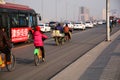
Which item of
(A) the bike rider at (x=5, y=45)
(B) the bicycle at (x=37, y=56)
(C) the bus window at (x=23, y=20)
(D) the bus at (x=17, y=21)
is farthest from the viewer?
(C) the bus window at (x=23, y=20)

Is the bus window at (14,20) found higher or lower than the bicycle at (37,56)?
higher

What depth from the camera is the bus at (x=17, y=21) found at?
80.3 feet

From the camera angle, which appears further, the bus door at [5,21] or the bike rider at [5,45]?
the bus door at [5,21]

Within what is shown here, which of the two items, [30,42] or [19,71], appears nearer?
[19,71]

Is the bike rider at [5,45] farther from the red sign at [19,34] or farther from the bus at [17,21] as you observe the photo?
the red sign at [19,34]

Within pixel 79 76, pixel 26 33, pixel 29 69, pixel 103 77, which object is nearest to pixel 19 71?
pixel 29 69

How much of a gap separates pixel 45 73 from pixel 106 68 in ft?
7.07

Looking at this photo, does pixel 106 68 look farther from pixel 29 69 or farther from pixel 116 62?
pixel 29 69

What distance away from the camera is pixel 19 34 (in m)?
27.0

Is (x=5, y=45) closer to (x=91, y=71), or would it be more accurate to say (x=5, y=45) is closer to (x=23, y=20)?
(x=91, y=71)

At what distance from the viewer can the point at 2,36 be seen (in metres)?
12.7

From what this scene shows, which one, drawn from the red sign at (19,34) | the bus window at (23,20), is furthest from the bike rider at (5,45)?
the bus window at (23,20)

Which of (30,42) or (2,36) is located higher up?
(2,36)

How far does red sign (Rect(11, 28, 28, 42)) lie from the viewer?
84.6 feet
